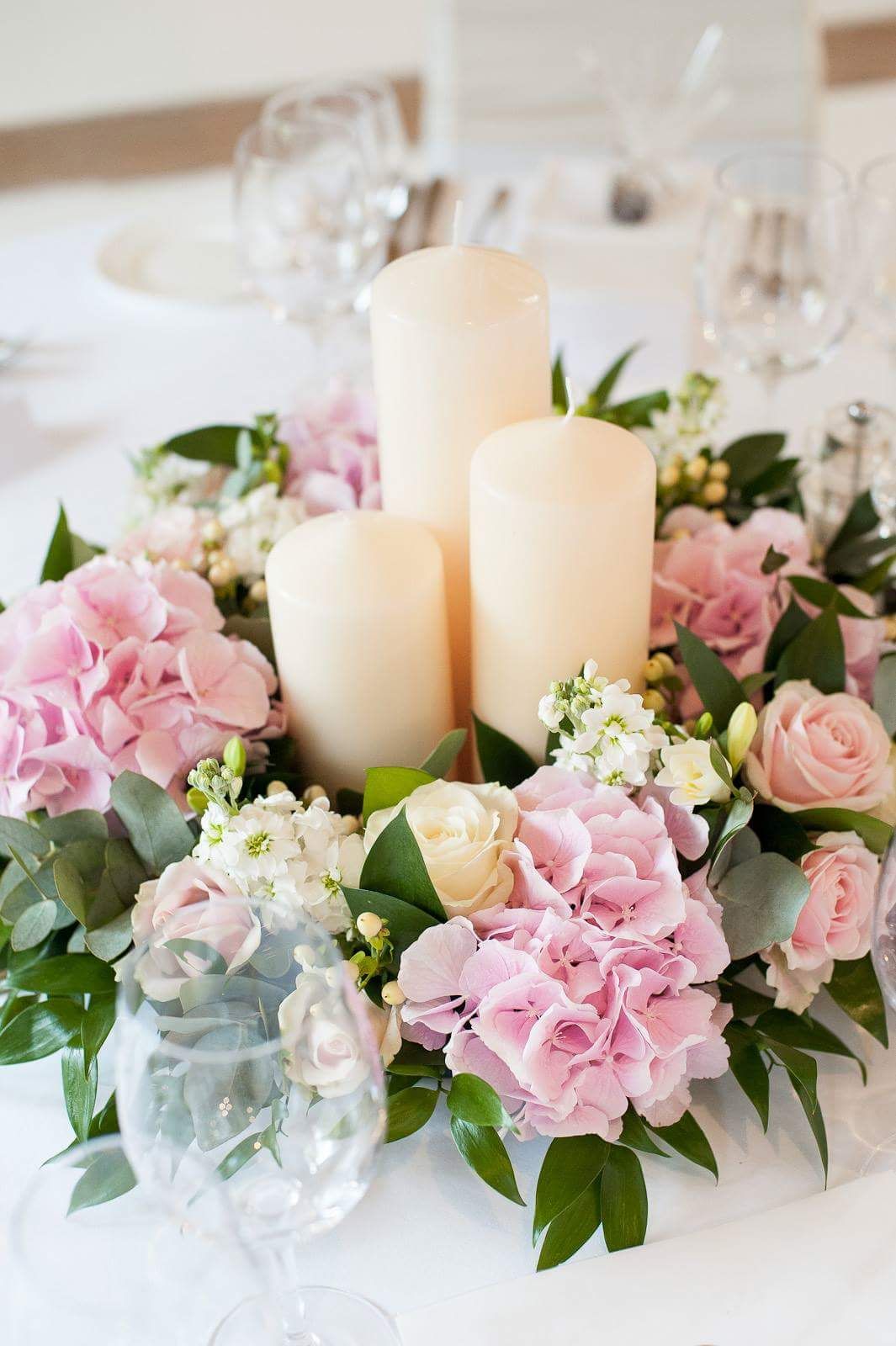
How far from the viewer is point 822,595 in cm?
79

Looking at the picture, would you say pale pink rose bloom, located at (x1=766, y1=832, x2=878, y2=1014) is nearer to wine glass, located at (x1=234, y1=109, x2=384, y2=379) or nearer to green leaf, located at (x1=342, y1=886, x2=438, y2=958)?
green leaf, located at (x1=342, y1=886, x2=438, y2=958)

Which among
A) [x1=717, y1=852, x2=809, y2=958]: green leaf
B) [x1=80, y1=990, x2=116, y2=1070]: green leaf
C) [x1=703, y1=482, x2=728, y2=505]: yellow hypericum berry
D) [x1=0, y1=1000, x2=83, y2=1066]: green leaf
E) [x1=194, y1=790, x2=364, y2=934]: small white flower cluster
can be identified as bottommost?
[x1=0, y1=1000, x2=83, y2=1066]: green leaf

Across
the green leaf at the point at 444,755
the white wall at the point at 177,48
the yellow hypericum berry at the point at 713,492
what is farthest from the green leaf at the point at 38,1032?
the white wall at the point at 177,48

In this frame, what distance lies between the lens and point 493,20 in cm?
184

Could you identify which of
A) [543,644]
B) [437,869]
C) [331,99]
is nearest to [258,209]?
[331,99]

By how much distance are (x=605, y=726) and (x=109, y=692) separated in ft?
0.90

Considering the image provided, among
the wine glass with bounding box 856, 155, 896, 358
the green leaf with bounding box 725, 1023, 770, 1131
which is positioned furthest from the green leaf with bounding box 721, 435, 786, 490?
the green leaf with bounding box 725, 1023, 770, 1131

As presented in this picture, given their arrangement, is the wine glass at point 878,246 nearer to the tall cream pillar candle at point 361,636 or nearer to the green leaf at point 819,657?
the green leaf at point 819,657

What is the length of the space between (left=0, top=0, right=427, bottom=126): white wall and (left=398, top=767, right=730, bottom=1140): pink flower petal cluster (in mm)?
4058

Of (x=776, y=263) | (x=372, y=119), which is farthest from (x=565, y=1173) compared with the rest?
(x=372, y=119)

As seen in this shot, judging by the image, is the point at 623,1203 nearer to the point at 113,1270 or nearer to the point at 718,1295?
the point at 718,1295

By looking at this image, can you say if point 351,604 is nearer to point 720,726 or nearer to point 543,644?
point 543,644

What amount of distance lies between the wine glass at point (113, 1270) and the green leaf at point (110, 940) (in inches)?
3.6

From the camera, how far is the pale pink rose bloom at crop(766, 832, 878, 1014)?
24.7 inches
